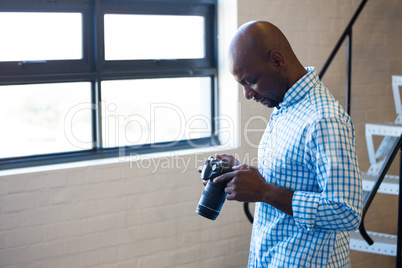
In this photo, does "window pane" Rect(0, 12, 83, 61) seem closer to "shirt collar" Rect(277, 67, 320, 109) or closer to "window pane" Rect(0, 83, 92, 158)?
"window pane" Rect(0, 83, 92, 158)

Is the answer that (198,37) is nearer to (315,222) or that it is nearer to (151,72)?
(151,72)

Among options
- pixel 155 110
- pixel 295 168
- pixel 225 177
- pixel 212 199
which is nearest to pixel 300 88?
pixel 295 168

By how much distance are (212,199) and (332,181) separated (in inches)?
16.4

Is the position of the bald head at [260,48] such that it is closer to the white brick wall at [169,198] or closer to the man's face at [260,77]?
the man's face at [260,77]

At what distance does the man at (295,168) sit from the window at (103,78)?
4.49 ft

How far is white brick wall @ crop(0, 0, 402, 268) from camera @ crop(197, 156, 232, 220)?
108 cm

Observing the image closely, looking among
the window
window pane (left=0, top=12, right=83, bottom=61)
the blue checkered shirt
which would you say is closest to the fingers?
the blue checkered shirt

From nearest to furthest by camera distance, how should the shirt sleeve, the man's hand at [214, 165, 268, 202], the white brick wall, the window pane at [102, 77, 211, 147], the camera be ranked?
the shirt sleeve < the man's hand at [214, 165, 268, 202] < the camera < the white brick wall < the window pane at [102, 77, 211, 147]

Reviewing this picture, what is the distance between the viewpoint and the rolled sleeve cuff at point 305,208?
133 centimetres

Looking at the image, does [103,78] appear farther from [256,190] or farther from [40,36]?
[256,190]

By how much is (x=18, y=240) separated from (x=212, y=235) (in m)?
1.10

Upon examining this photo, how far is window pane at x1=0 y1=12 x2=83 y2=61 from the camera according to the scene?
2424mm

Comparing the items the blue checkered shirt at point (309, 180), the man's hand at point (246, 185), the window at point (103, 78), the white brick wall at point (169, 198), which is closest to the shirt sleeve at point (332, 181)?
the blue checkered shirt at point (309, 180)

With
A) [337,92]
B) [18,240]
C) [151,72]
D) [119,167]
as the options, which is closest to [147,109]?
[151,72]
